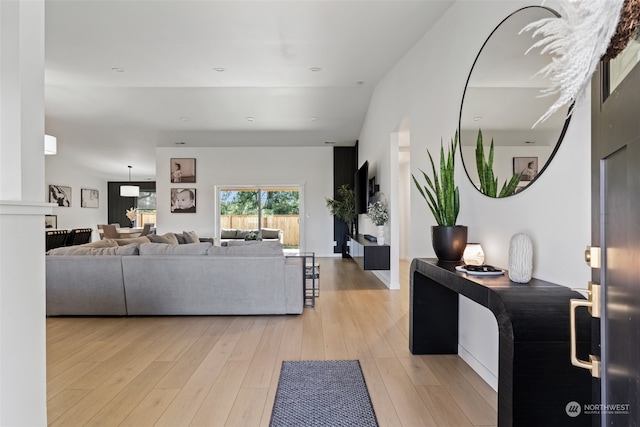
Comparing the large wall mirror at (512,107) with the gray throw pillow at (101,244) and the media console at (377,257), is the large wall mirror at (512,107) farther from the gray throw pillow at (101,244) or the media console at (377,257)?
the gray throw pillow at (101,244)

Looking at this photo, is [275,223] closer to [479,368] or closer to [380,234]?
[380,234]

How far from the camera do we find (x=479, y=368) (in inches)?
94.4

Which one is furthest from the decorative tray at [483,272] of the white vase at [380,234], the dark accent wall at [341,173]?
the dark accent wall at [341,173]

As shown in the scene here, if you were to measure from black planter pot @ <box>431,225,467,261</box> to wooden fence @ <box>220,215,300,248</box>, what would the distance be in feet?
22.0

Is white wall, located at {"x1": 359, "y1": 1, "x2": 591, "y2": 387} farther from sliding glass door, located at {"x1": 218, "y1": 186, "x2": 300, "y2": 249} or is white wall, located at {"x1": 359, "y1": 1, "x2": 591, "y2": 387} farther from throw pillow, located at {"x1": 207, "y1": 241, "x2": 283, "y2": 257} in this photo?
sliding glass door, located at {"x1": 218, "y1": 186, "x2": 300, "y2": 249}

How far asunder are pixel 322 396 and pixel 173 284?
227 cm

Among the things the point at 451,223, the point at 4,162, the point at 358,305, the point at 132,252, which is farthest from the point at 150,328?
the point at 451,223

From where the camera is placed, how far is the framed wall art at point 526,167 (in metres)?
1.86

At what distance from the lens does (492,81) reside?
2236 millimetres

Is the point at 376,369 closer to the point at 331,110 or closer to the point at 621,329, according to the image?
the point at 621,329

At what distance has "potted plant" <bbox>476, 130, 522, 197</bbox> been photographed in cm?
208

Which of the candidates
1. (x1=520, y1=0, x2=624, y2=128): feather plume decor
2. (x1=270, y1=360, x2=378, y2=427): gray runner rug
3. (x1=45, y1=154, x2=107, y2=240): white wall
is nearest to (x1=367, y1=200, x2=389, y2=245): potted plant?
(x1=270, y1=360, x2=378, y2=427): gray runner rug

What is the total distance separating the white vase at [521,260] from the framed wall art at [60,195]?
1189cm

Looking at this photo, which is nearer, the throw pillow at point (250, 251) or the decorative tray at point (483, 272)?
the decorative tray at point (483, 272)
